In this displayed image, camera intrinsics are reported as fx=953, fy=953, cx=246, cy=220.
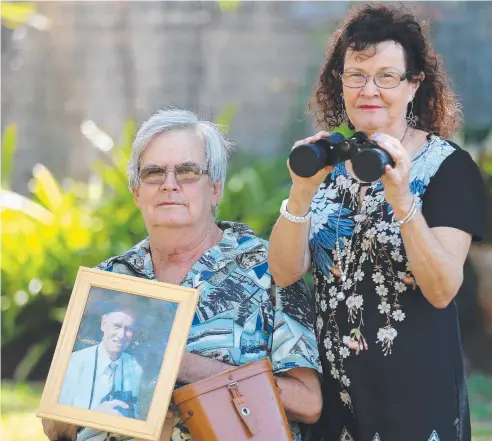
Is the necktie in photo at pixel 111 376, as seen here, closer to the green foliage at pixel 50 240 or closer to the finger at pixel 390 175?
the finger at pixel 390 175

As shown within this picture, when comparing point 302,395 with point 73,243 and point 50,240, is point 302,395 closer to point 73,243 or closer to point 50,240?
point 73,243

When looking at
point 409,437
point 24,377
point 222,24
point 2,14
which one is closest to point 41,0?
point 2,14

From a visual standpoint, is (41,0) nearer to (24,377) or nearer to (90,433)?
(24,377)

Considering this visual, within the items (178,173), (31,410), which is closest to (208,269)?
(178,173)

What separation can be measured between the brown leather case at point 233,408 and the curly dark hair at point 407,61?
36.3 inches

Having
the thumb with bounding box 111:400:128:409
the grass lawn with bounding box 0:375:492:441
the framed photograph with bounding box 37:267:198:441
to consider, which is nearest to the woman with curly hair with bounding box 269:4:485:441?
the framed photograph with bounding box 37:267:198:441

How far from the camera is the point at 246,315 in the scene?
2.98 m

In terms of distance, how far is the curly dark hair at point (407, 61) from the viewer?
279 centimetres

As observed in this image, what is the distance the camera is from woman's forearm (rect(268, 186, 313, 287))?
105 inches

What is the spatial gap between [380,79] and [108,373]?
113 centimetres

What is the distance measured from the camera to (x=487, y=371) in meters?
7.37

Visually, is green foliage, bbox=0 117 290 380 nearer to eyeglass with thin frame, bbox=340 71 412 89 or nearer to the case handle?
eyeglass with thin frame, bbox=340 71 412 89

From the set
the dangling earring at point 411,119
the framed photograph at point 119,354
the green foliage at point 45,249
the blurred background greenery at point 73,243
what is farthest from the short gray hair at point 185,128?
the green foliage at point 45,249

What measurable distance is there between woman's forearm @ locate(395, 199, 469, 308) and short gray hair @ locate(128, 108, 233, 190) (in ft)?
2.77
